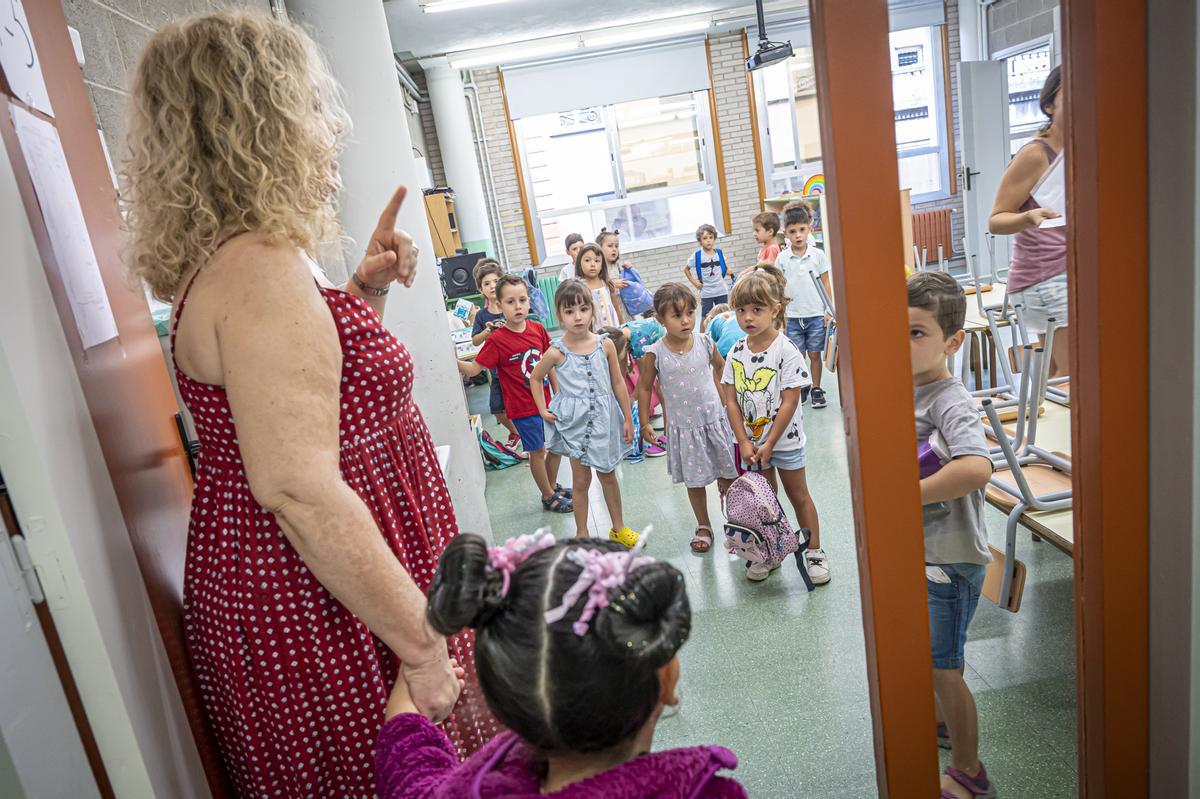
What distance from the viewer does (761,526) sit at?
3041 millimetres

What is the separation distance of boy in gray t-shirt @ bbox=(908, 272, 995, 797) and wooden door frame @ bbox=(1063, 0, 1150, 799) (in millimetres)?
396

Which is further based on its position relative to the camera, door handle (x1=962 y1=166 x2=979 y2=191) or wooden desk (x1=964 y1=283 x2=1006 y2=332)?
wooden desk (x1=964 y1=283 x2=1006 y2=332)

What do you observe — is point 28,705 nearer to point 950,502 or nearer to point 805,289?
point 950,502

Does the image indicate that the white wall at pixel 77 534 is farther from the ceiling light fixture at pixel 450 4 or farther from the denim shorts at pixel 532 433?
the ceiling light fixture at pixel 450 4

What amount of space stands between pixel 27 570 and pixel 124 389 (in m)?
0.37

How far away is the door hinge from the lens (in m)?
0.95

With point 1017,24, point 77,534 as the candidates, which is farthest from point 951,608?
point 1017,24

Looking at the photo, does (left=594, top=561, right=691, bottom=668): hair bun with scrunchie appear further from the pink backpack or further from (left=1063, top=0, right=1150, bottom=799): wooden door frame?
the pink backpack

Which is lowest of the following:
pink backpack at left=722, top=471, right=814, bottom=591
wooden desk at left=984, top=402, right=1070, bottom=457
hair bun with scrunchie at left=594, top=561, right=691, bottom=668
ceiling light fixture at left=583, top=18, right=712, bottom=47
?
pink backpack at left=722, top=471, right=814, bottom=591

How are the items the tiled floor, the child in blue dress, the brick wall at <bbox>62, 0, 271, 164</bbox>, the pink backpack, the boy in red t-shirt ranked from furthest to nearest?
the boy in red t-shirt → the child in blue dress → the pink backpack → the tiled floor → the brick wall at <bbox>62, 0, 271, 164</bbox>

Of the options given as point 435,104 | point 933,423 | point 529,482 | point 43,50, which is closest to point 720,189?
Answer: point 435,104

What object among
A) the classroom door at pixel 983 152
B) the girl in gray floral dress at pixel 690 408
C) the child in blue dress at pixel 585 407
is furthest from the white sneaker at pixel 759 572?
Answer: the classroom door at pixel 983 152

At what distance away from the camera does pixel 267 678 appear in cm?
110

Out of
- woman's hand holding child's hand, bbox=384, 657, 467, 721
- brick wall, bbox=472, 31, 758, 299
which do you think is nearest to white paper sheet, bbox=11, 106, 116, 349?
woman's hand holding child's hand, bbox=384, 657, 467, 721
